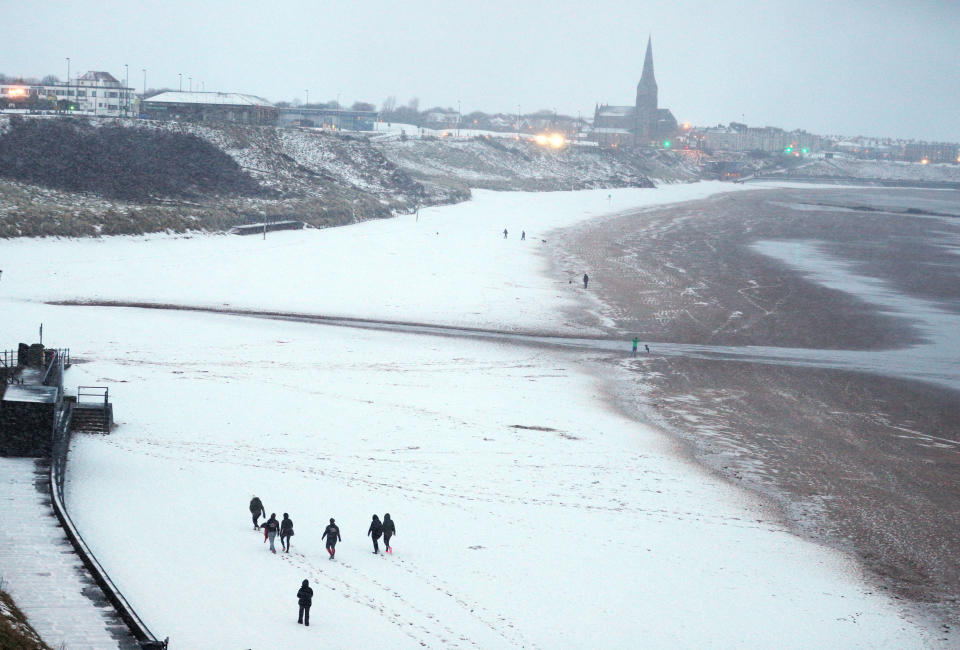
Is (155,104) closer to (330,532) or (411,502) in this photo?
(411,502)

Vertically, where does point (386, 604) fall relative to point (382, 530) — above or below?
below

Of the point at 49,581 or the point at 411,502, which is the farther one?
the point at 411,502

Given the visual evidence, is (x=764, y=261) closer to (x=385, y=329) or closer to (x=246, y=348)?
(x=385, y=329)

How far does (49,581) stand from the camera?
1532cm

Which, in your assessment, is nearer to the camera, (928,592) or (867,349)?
(928,592)

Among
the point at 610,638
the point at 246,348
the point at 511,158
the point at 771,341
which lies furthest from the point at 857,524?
the point at 511,158

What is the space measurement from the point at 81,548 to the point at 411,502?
7.84m

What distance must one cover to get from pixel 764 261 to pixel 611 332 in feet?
103

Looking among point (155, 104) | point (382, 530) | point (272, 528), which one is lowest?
point (382, 530)

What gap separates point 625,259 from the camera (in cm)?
7100

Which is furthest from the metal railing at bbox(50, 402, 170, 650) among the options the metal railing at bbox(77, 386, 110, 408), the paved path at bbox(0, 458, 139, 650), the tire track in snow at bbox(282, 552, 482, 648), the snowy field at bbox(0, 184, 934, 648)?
the tire track in snow at bbox(282, 552, 482, 648)

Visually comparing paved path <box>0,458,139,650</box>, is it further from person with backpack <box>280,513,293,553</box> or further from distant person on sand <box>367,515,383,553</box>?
distant person on sand <box>367,515,383,553</box>

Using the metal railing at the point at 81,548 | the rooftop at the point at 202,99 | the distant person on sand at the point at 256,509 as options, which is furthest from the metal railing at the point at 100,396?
the rooftop at the point at 202,99

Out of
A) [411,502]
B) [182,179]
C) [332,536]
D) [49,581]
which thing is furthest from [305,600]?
[182,179]
